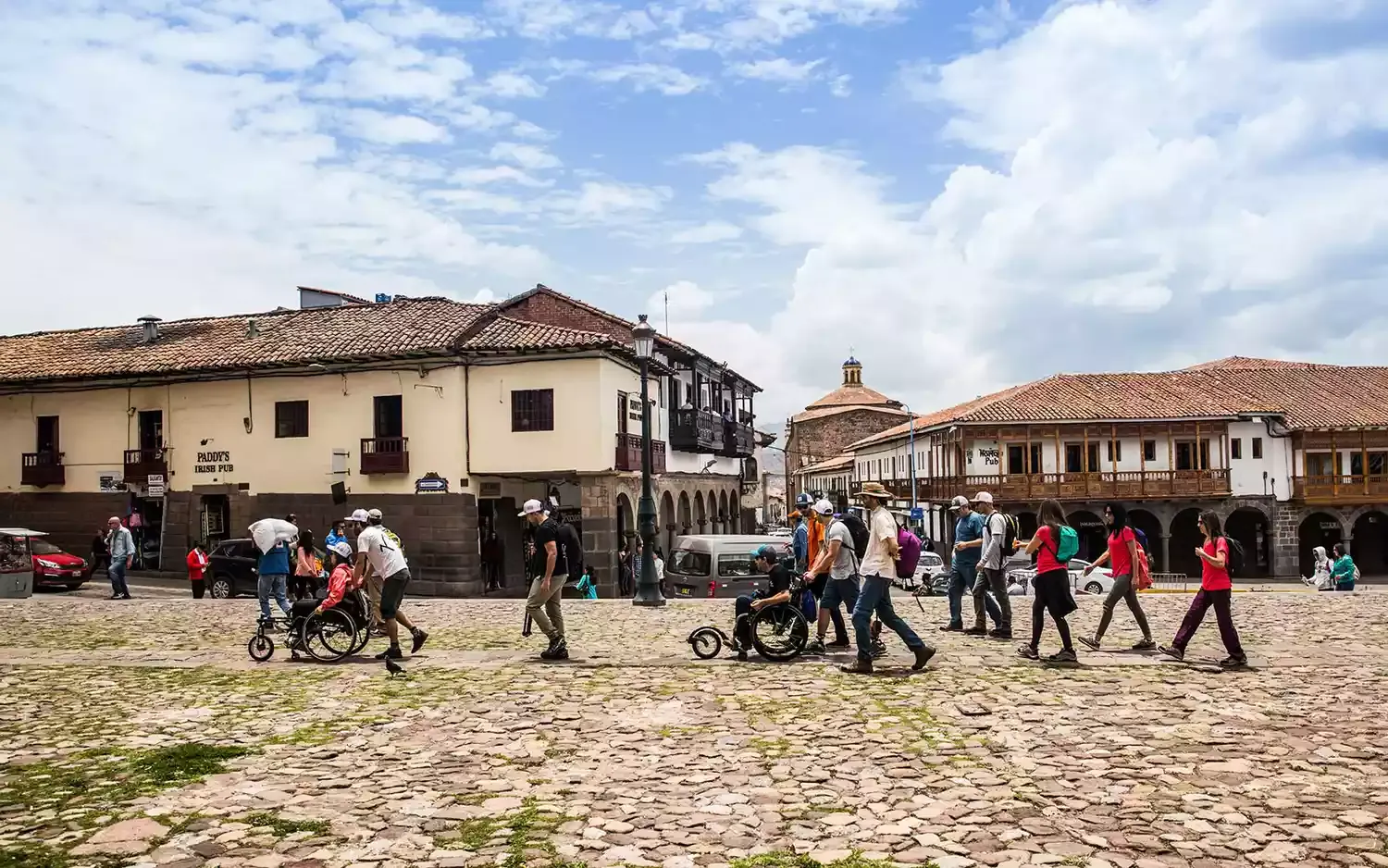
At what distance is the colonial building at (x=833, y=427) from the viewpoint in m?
93.3

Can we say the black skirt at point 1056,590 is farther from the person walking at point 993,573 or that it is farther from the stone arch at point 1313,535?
the stone arch at point 1313,535

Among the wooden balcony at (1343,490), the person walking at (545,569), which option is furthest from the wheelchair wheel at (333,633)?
the wooden balcony at (1343,490)

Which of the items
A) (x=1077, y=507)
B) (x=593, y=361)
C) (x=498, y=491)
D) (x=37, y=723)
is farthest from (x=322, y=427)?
(x=1077, y=507)

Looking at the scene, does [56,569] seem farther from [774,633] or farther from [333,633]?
[774,633]

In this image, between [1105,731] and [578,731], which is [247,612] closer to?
[578,731]

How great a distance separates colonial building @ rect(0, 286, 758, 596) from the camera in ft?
97.7

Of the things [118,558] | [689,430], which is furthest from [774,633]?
[689,430]

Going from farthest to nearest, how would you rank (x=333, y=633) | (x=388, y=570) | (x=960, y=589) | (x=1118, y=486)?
1. (x=1118, y=486)
2. (x=960, y=589)
3. (x=333, y=633)
4. (x=388, y=570)

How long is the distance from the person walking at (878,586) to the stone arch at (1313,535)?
43681 millimetres

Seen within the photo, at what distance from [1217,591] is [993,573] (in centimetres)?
301

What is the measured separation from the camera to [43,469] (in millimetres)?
33406

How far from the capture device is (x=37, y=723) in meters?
8.90

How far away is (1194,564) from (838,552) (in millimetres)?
42944

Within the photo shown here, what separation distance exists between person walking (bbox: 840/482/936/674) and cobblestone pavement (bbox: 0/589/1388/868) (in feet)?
0.96
